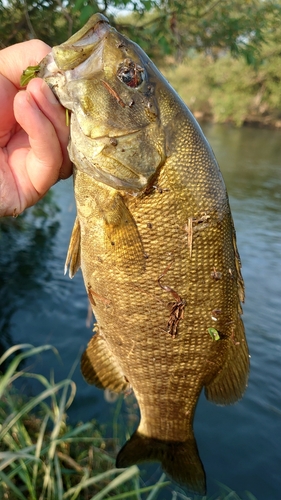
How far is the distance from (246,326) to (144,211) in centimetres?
491

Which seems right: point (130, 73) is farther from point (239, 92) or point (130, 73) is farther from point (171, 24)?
point (239, 92)

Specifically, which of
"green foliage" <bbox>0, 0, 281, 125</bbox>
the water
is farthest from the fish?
"green foliage" <bbox>0, 0, 281, 125</bbox>

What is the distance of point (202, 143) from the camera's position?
1.80m

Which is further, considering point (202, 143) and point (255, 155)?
point (255, 155)

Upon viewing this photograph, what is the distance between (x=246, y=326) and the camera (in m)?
6.16

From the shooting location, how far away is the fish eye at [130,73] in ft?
5.60

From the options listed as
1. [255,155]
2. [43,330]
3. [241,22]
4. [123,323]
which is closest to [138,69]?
[123,323]

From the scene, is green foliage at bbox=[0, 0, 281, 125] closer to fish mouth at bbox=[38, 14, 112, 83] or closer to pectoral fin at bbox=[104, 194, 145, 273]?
fish mouth at bbox=[38, 14, 112, 83]

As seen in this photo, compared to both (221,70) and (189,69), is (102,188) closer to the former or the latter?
(221,70)

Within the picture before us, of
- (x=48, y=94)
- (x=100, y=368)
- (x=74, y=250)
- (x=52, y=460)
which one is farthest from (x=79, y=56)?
(x=52, y=460)

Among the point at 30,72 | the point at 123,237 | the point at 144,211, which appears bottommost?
the point at 123,237

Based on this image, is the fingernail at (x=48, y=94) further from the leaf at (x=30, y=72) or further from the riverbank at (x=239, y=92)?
the riverbank at (x=239, y=92)

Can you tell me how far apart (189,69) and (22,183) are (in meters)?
47.3

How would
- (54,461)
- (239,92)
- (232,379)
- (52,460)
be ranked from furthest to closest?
(239,92) → (54,461) → (52,460) → (232,379)
